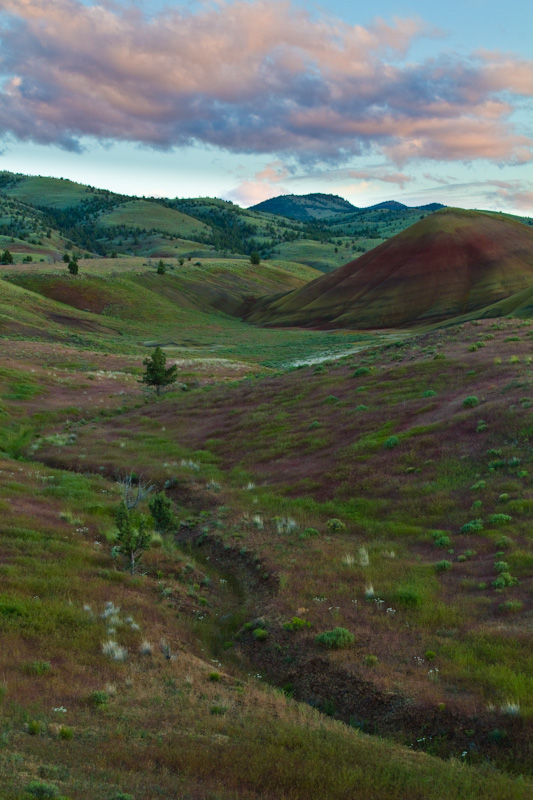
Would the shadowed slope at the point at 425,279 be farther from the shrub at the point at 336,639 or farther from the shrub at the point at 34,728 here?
the shrub at the point at 34,728

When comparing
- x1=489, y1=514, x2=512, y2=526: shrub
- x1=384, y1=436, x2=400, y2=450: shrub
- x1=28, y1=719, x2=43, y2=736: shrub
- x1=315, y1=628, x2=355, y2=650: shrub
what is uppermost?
x1=384, y1=436, x2=400, y2=450: shrub

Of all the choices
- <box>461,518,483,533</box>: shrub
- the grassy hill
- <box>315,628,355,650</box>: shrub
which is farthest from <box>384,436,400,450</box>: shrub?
<box>315,628,355,650</box>: shrub

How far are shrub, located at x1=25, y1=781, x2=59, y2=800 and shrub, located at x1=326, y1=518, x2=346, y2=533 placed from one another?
14.0m

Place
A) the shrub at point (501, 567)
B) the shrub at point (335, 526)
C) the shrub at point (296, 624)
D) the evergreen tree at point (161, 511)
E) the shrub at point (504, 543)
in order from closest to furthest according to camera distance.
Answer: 1. the shrub at point (296, 624)
2. the shrub at point (501, 567)
3. the shrub at point (504, 543)
4. the shrub at point (335, 526)
5. the evergreen tree at point (161, 511)

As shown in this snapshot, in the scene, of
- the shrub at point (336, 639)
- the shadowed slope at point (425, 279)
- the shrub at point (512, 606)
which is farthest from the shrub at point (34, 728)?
the shadowed slope at point (425, 279)

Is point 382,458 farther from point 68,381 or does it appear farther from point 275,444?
point 68,381

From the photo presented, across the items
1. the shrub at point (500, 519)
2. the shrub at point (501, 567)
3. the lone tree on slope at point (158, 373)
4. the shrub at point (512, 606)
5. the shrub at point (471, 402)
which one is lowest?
the shrub at point (512, 606)

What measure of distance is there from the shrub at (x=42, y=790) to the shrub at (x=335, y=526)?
45.9ft

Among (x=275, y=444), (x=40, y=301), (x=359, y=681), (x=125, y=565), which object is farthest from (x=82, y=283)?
(x=359, y=681)

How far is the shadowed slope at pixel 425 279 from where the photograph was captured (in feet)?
352

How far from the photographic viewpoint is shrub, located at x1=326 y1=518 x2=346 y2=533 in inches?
784

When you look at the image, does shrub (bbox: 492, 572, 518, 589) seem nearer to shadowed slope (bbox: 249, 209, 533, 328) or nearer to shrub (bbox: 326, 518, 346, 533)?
shrub (bbox: 326, 518, 346, 533)

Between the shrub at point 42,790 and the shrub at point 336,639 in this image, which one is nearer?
the shrub at point 42,790

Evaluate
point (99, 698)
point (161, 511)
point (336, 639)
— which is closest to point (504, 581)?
point (336, 639)
